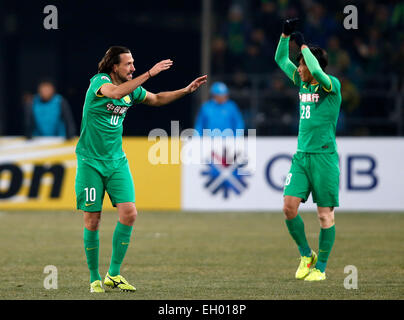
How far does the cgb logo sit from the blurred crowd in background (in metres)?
2.91

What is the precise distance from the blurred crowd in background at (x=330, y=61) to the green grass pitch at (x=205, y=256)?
11.9 ft

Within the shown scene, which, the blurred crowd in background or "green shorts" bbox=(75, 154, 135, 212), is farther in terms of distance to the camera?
the blurred crowd in background

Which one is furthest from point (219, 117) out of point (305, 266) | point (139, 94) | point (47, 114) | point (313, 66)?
point (139, 94)

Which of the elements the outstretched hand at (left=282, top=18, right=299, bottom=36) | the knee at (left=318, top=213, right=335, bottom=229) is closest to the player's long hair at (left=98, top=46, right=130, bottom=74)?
the outstretched hand at (left=282, top=18, right=299, bottom=36)

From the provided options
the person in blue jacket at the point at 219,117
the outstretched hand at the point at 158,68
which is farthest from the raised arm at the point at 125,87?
the person in blue jacket at the point at 219,117

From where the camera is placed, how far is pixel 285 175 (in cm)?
1653

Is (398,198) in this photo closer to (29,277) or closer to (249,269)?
(249,269)

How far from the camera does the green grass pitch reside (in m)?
8.38

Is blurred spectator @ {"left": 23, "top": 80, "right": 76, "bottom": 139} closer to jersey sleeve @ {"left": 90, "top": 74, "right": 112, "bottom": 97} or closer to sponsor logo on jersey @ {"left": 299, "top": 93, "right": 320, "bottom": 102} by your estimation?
sponsor logo on jersey @ {"left": 299, "top": 93, "right": 320, "bottom": 102}

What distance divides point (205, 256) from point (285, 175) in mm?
5704

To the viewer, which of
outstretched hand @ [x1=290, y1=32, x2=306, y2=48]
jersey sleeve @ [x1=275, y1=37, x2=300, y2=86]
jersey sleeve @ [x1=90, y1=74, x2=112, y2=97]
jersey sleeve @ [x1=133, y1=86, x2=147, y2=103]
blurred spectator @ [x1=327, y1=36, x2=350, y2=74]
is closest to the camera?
jersey sleeve @ [x1=90, y1=74, x2=112, y2=97]

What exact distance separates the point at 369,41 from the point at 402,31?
697 millimetres

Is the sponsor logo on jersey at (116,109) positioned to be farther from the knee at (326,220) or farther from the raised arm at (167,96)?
the knee at (326,220)

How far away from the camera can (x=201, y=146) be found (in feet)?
54.5
